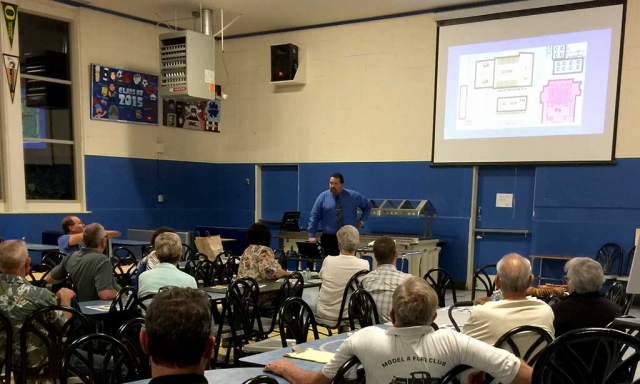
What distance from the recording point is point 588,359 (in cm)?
223

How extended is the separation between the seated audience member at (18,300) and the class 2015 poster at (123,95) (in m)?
5.32

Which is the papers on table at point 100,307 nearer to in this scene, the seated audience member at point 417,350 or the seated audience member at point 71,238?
the seated audience member at point 71,238

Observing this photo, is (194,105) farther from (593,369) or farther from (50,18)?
(593,369)

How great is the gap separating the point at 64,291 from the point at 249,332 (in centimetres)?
127

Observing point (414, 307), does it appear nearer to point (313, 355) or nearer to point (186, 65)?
point (313, 355)

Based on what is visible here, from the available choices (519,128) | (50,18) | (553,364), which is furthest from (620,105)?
(50,18)

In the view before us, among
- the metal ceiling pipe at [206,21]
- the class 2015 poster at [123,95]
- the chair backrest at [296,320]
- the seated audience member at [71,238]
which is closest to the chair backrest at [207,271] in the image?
the seated audience member at [71,238]

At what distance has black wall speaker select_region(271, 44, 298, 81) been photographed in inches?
336

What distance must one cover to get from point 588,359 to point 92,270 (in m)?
3.18

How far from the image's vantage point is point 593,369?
2256mm

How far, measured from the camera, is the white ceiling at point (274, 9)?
Answer: 24.3ft

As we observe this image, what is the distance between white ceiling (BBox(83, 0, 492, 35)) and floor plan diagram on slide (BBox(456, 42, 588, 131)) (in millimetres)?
1061

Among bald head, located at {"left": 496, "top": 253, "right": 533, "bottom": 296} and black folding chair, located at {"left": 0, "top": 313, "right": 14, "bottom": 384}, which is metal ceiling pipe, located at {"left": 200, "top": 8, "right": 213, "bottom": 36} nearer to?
black folding chair, located at {"left": 0, "top": 313, "right": 14, "bottom": 384}

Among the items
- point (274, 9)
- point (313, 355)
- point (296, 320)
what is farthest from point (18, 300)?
point (274, 9)
